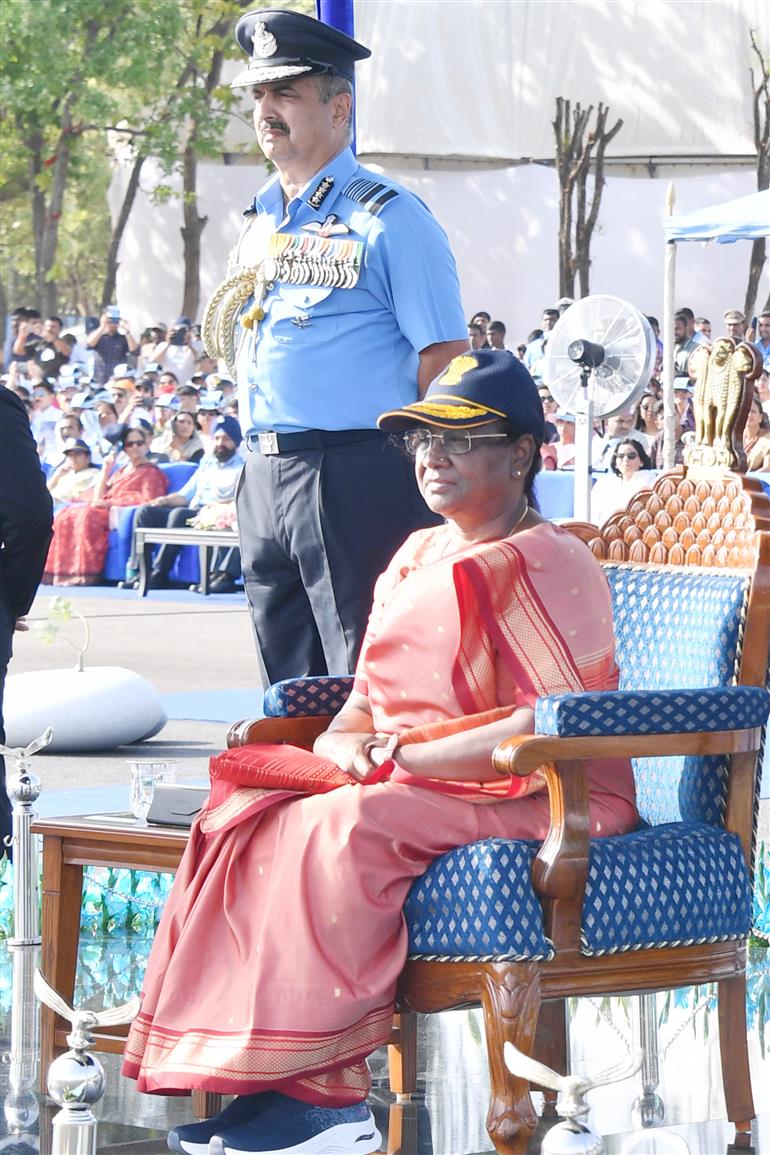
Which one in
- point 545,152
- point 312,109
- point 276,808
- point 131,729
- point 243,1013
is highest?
point 545,152

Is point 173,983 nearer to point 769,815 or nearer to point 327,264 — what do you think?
point 327,264

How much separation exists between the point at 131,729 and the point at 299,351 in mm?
4035

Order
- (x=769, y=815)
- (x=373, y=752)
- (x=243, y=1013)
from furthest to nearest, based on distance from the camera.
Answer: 1. (x=769, y=815)
2. (x=373, y=752)
3. (x=243, y=1013)

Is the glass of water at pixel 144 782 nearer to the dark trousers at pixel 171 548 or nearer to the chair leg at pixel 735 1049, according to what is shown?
the chair leg at pixel 735 1049

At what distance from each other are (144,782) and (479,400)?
1.06 metres

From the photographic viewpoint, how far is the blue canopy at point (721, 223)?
13.1 metres

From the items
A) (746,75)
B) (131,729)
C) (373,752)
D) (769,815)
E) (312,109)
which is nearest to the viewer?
(373,752)

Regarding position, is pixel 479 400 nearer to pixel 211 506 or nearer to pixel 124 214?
pixel 211 506

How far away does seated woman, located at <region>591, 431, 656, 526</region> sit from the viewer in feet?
39.7

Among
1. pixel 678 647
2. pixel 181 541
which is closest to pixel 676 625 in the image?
pixel 678 647

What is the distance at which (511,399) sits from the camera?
11.4 ft

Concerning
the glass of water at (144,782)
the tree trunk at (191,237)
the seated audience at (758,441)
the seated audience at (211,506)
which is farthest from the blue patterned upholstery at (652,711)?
the tree trunk at (191,237)

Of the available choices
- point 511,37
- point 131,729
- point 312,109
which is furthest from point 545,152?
point 312,109

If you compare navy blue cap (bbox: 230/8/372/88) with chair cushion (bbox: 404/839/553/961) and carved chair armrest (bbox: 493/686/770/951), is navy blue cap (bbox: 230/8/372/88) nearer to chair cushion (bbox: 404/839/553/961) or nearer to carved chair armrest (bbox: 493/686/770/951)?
carved chair armrest (bbox: 493/686/770/951)
